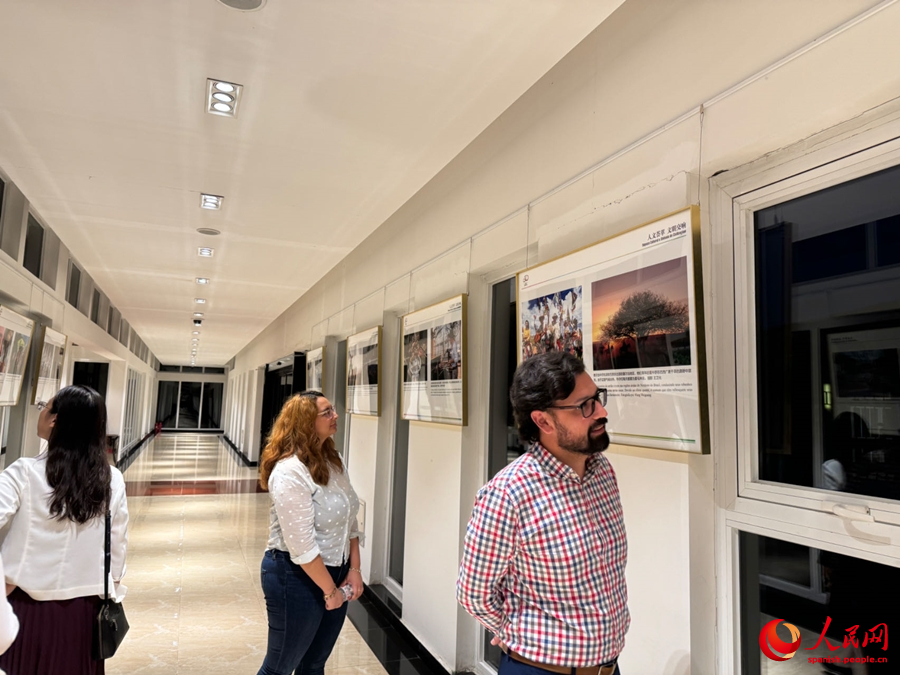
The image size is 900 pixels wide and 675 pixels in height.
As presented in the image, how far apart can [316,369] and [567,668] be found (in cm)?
618

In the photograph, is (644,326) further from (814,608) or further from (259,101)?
(259,101)

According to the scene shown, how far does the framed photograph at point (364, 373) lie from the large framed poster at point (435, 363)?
24.3 inches

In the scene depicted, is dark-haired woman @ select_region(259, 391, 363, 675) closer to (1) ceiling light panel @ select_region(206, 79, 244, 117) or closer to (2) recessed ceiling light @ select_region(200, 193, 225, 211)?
(1) ceiling light panel @ select_region(206, 79, 244, 117)

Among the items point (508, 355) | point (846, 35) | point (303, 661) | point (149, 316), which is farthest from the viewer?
point (149, 316)

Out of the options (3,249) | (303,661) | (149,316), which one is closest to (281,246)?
(3,249)

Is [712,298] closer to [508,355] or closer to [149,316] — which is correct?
[508,355]

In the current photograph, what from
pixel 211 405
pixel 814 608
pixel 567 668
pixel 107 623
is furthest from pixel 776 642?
pixel 211 405

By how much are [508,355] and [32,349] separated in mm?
4462

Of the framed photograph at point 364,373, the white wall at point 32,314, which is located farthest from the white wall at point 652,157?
the white wall at point 32,314

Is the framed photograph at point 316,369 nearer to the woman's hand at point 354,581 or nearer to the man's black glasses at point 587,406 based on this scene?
the woman's hand at point 354,581

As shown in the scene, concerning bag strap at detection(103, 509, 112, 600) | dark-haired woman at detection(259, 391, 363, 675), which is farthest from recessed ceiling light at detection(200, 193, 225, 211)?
bag strap at detection(103, 509, 112, 600)

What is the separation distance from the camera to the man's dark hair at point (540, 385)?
1.57 m

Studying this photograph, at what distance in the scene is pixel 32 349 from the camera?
5.26 meters

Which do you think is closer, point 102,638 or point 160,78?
point 102,638
